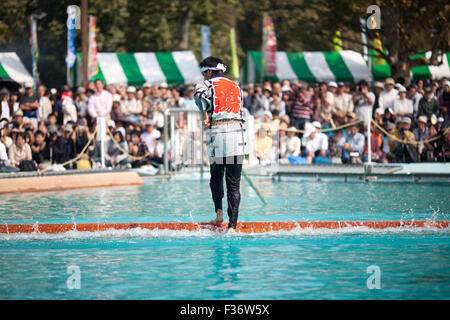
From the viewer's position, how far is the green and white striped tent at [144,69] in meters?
35.0

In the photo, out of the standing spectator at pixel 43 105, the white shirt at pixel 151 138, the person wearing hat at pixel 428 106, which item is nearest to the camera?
the white shirt at pixel 151 138

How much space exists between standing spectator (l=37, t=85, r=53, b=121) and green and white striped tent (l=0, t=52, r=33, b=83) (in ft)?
22.6

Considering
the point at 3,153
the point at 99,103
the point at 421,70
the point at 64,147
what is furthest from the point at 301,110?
the point at 421,70

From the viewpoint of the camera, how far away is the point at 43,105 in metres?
25.0

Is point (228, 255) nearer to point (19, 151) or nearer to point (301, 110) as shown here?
point (19, 151)

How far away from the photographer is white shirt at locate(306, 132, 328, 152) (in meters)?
23.2

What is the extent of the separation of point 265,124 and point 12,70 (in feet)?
42.6

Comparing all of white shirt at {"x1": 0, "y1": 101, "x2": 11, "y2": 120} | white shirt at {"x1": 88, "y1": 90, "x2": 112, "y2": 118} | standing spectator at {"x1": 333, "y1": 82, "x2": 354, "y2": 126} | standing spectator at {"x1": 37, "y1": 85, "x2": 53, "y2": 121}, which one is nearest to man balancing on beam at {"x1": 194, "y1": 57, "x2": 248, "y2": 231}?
white shirt at {"x1": 88, "y1": 90, "x2": 112, "y2": 118}

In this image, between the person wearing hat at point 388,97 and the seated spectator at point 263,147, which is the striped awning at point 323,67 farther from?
the seated spectator at point 263,147

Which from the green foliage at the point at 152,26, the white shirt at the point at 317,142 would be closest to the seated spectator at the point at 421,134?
the white shirt at the point at 317,142

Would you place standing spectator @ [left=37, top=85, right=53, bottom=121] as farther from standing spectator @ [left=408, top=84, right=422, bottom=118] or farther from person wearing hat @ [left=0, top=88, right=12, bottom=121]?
standing spectator @ [left=408, top=84, right=422, bottom=118]

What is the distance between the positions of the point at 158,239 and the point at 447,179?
1063cm

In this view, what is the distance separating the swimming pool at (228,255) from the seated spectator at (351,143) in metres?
6.69

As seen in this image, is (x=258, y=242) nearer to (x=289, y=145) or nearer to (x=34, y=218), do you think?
(x=34, y=218)
